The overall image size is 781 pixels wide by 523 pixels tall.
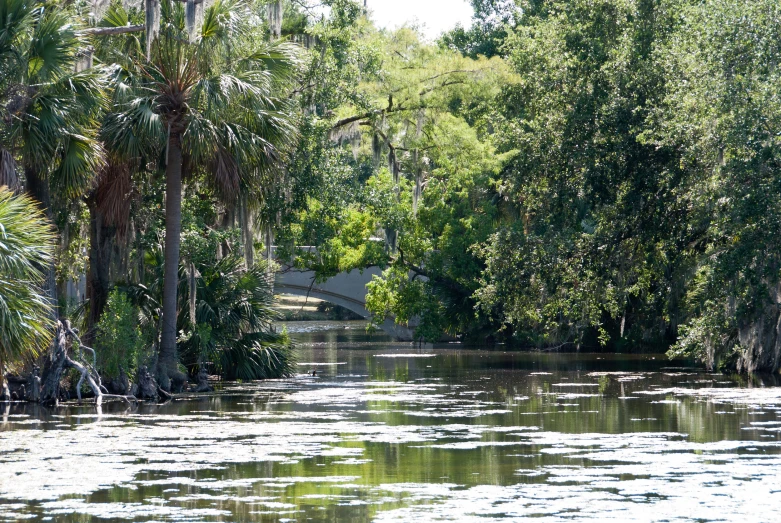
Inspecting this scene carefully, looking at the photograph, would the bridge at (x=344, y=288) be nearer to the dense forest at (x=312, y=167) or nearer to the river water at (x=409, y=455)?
the dense forest at (x=312, y=167)

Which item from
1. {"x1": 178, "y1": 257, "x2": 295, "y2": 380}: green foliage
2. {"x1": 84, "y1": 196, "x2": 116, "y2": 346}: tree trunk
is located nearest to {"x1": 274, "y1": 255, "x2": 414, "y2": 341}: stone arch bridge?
{"x1": 178, "y1": 257, "x2": 295, "y2": 380}: green foliage

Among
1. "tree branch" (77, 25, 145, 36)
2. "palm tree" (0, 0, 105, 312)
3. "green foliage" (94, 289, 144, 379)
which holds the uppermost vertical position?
"tree branch" (77, 25, 145, 36)

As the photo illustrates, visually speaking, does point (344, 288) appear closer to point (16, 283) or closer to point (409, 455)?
point (16, 283)

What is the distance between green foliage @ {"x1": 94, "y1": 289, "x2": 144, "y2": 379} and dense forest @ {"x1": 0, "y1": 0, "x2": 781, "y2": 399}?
0.04m

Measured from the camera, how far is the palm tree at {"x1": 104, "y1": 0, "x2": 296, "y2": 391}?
781 inches

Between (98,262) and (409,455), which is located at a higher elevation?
(98,262)

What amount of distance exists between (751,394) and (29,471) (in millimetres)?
12489

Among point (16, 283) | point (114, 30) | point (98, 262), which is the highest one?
point (114, 30)

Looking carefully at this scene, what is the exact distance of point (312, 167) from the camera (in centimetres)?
2594

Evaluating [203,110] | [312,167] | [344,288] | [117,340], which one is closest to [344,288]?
[344,288]

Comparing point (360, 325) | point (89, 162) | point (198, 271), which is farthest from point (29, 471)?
point (360, 325)

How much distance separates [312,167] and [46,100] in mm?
9423

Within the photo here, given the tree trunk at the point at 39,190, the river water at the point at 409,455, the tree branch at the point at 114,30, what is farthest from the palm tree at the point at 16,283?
the tree branch at the point at 114,30

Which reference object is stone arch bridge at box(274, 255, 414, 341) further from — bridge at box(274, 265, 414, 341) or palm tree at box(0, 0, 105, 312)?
palm tree at box(0, 0, 105, 312)
